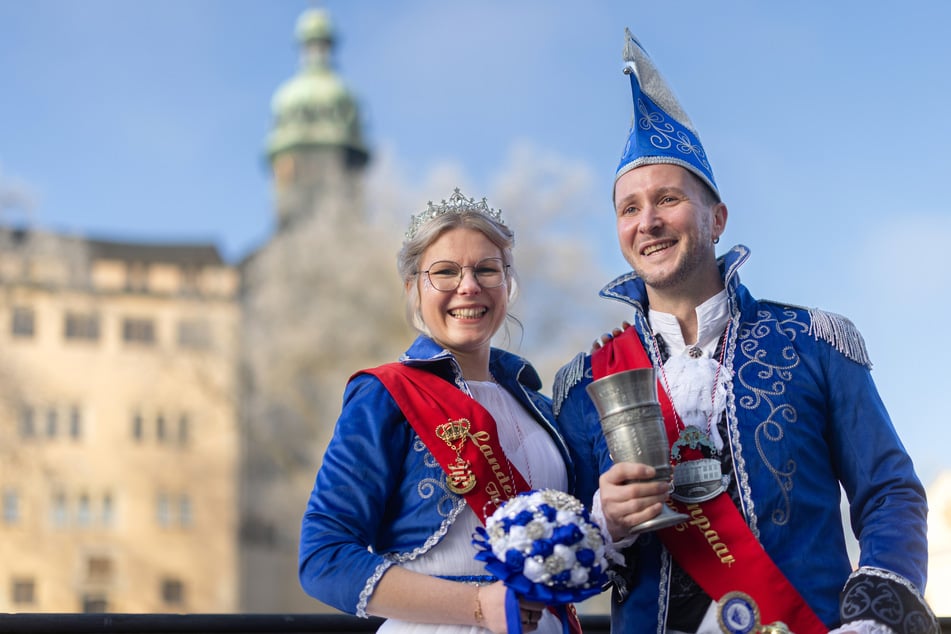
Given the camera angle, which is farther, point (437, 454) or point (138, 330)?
point (138, 330)

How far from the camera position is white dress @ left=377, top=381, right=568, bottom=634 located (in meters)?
2.80

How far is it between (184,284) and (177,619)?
40.7m

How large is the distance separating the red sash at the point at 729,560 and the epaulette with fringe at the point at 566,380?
0.36m

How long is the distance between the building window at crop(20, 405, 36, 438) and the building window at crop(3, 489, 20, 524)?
4.12 meters

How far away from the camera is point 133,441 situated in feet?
127

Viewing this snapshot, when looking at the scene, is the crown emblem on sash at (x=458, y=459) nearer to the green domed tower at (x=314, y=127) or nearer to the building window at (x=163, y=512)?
the building window at (x=163, y=512)

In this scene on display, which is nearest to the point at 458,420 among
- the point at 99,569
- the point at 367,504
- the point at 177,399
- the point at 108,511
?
the point at 367,504

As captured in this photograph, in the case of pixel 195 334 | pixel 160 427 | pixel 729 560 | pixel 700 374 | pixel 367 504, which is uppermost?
pixel 195 334

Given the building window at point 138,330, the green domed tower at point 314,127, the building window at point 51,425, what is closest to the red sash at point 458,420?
the building window at point 51,425

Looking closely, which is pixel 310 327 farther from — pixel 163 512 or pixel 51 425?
pixel 51 425

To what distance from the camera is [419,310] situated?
3217 mm

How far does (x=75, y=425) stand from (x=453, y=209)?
37311 mm

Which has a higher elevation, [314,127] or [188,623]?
[314,127]

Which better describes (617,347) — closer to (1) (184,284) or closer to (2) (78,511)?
(2) (78,511)
